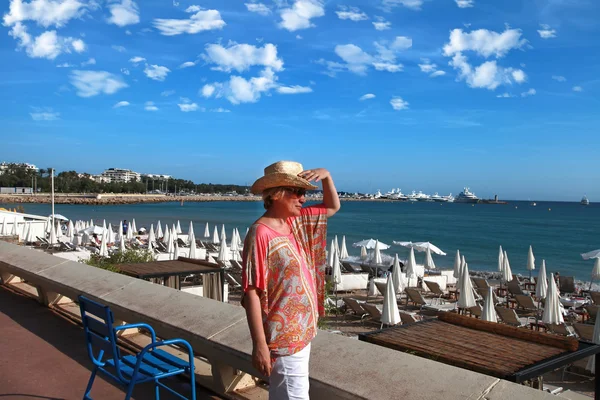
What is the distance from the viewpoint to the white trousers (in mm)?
2035

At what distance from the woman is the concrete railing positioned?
1.05ft

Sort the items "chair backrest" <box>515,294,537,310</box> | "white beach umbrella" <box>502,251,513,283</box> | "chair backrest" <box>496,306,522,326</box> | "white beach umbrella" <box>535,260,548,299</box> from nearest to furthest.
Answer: "chair backrest" <box>496,306,522,326</box> → "white beach umbrella" <box>535,260,548,299</box> → "chair backrest" <box>515,294,537,310</box> → "white beach umbrella" <box>502,251,513,283</box>

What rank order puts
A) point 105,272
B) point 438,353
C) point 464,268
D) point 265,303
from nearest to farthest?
point 265,303, point 438,353, point 105,272, point 464,268

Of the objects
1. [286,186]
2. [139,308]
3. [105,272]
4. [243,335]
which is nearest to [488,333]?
[243,335]

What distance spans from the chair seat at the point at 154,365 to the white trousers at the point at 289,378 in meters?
0.78

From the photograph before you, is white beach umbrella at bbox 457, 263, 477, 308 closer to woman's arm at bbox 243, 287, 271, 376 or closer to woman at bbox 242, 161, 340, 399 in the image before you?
woman at bbox 242, 161, 340, 399

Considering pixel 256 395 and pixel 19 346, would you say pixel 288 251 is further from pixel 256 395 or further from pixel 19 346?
pixel 19 346

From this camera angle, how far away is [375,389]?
217 cm

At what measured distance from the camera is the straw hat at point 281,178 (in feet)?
6.81

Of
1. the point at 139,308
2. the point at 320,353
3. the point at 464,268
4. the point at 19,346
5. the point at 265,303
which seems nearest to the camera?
the point at 265,303

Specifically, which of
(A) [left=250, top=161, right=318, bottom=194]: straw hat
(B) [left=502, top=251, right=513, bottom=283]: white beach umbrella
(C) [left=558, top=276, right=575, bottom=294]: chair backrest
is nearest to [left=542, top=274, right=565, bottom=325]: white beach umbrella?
(B) [left=502, top=251, right=513, bottom=283]: white beach umbrella

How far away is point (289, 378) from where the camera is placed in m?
2.04

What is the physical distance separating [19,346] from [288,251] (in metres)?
3.42

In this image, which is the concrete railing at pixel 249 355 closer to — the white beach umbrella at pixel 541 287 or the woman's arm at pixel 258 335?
the woman's arm at pixel 258 335
